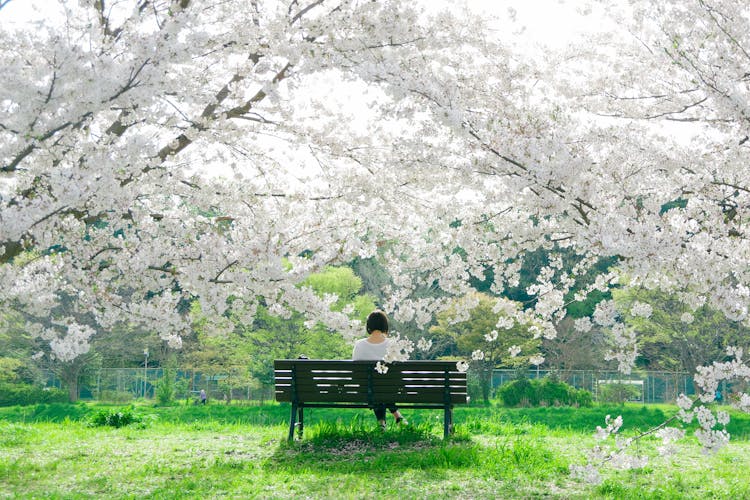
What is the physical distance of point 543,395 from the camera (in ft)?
73.0

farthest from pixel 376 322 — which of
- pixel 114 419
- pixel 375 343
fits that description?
pixel 114 419

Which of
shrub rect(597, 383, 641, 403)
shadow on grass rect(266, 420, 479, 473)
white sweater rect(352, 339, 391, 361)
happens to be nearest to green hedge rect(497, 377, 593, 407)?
shrub rect(597, 383, 641, 403)

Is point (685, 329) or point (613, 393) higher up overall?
point (685, 329)

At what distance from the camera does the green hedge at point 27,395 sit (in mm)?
27141

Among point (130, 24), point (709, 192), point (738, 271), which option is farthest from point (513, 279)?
point (130, 24)

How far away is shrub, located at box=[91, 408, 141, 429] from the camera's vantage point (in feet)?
34.3

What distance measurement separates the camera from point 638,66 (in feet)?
20.0

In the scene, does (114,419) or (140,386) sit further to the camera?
(140,386)

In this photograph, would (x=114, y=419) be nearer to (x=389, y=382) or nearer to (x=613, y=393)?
(x=389, y=382)

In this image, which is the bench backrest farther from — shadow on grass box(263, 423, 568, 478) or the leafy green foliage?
the leafy green foliage

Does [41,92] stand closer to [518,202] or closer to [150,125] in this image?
[150,125]

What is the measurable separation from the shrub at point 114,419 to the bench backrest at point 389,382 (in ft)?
14.0

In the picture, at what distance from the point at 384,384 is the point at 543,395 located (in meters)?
15.9

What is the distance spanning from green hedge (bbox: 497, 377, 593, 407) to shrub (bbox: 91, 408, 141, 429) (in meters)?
14.2
